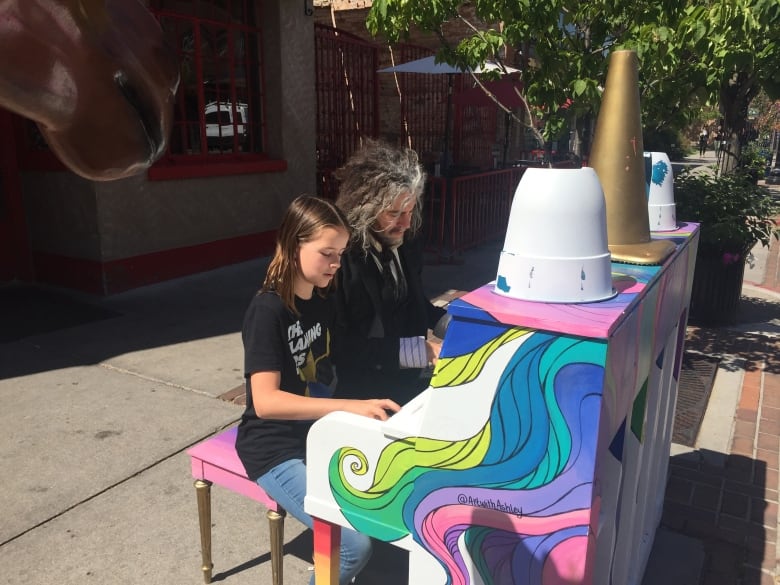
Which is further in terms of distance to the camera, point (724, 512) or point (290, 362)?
point (724, 512)

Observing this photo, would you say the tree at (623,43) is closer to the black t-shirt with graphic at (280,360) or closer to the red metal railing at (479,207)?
the black t-shirt with graphic at (280,360)

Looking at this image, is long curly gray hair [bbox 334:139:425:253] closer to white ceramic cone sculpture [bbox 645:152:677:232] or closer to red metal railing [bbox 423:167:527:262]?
white ceramic cone sculpture [bbox 645:152:677:232]

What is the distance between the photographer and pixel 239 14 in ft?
25.1

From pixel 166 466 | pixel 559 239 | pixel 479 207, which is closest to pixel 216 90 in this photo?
pixel 479 207

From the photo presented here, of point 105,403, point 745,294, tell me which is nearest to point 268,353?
point 105,403

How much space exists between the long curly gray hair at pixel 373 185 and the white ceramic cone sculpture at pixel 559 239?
1157mm

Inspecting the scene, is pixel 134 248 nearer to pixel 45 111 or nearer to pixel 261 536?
pixel 261 536

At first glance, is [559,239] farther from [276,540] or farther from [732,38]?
[732,38]

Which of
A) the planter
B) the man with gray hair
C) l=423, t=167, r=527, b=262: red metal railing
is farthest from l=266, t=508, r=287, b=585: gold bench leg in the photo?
l=423, t=167, r=527, b=262: red metal railing

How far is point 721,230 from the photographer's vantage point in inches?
211

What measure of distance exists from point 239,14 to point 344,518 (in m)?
7.08

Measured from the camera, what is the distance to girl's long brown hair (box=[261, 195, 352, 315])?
2145 mm

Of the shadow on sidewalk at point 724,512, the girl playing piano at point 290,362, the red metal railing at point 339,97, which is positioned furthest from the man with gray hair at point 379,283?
the red metal railing at point 339,97

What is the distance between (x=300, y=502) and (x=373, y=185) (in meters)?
1.26
